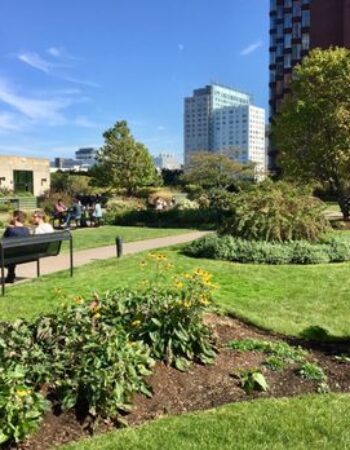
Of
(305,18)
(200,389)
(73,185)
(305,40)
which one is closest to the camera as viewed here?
(200,389)

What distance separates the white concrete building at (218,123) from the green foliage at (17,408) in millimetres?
95036

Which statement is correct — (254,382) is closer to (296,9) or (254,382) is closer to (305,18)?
(305,18)

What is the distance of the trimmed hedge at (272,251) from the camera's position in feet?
38.8

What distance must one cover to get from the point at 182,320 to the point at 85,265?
694 centimetres

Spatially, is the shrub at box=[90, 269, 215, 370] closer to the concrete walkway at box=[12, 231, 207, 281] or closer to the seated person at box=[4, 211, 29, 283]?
the seated person at box=[4, 211, 29, 283]

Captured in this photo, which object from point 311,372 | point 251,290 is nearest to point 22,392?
point 311,372

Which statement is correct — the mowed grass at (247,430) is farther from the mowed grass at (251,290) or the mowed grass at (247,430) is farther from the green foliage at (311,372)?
the mowed grass at (251,290)

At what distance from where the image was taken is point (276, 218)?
508 inches

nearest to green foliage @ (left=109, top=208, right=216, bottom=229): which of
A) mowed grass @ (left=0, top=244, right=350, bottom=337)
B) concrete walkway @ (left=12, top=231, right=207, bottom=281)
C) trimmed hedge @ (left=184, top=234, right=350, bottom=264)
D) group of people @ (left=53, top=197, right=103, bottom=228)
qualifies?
group of people @ (left=53, top=197, right=103, bottom=228)

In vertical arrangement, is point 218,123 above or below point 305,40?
below

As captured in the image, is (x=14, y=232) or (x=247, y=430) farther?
(x=14, y=232)

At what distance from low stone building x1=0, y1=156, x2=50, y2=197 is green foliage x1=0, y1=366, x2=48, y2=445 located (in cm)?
5316

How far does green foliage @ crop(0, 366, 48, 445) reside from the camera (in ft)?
12.8

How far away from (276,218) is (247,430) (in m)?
9.05
